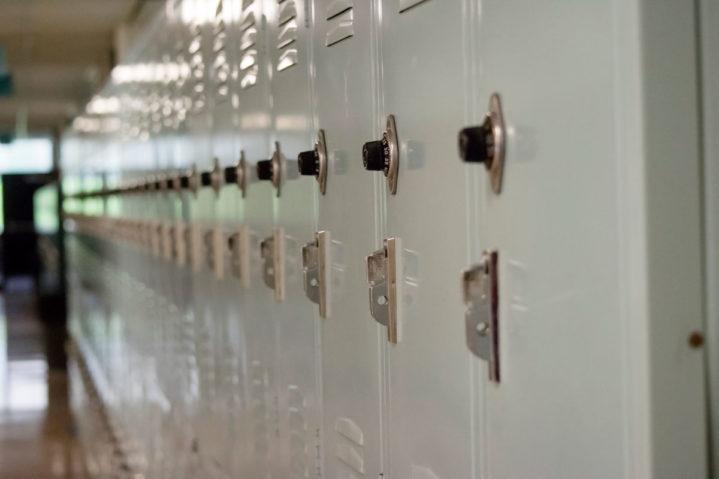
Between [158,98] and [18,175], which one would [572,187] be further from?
[18,175]

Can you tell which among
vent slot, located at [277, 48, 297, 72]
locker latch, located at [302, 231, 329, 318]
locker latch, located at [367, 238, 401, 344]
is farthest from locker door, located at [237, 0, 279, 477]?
locker latch, located at [367, 238, 401, 344]

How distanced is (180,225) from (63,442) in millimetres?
3534

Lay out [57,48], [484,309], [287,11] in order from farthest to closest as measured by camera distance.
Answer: [57,48], [287,11], [484,309]

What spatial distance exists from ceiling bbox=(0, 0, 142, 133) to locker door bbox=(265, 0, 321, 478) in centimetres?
602

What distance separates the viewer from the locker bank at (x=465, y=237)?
0.87 metres

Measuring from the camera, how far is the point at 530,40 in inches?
40.6

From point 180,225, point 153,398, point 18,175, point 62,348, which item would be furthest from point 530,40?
point 18,175

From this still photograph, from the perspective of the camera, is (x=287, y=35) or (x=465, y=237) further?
(x=287, y=35)

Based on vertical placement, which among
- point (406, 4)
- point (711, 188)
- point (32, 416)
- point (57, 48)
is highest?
point (57, 48)

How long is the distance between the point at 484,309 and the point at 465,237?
109mm

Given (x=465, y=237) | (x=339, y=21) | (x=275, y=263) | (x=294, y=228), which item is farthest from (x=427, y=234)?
(x=275, y=263)

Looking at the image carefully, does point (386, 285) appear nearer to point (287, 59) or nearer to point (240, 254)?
point (287, 59)

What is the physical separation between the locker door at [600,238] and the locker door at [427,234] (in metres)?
0.15

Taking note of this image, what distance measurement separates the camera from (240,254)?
2639mm
